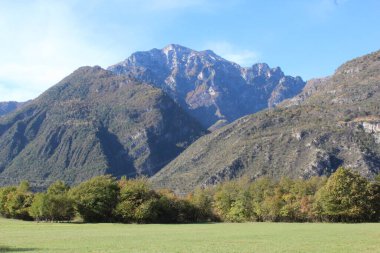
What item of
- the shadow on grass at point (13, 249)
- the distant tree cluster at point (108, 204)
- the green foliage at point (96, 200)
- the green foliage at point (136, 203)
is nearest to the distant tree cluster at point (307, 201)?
the distant tree cluster at point (108, 204)

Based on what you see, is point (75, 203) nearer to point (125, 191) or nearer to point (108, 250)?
point (125, 191)

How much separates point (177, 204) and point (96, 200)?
23.7 meters

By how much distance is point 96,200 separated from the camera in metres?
111

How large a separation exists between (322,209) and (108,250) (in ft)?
278

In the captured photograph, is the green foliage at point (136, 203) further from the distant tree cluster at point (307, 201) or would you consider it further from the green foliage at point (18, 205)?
the distant tree cluster at point (307, 201)

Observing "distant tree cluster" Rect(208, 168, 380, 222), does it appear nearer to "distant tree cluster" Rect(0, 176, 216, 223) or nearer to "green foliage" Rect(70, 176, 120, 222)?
"distant tree cluster" Rect(0, 176, 216, 223)

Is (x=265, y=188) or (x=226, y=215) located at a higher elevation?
(x=265, y=188)

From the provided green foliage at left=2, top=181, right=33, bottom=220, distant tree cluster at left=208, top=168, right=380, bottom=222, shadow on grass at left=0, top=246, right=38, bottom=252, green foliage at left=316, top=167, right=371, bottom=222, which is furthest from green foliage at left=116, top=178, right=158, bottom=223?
shadow on grass at left=0, top=246, right=38, bottom=252

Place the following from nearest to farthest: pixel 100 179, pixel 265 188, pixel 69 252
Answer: pixel 69 252 < pixel 100 179 < pixel 265 188

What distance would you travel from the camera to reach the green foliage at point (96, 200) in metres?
111

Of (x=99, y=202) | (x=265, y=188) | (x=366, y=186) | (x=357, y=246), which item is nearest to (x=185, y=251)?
(x=357, y=246)

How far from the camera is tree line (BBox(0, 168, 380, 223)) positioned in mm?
110125

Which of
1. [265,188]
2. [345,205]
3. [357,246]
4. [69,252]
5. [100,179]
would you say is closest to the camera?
[69,252]

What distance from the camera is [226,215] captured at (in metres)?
134
